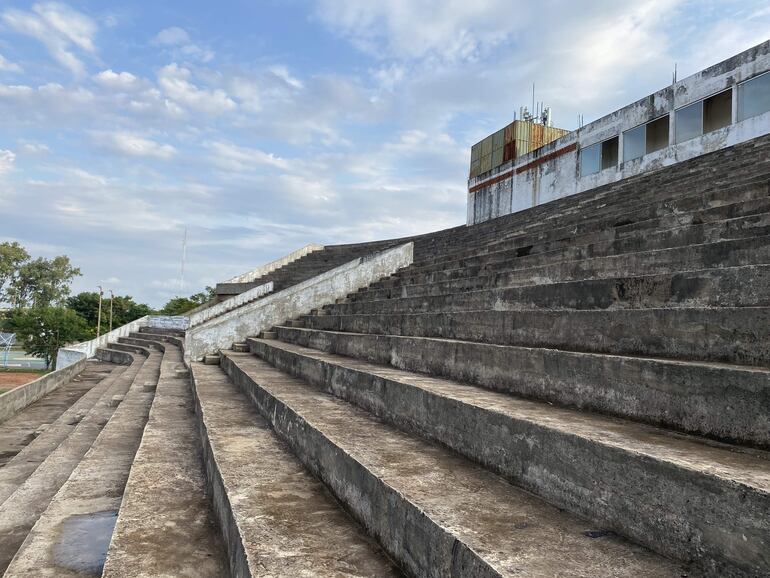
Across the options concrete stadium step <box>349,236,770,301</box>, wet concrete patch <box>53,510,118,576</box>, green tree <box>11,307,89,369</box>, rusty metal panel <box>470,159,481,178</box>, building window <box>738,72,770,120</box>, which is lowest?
green tree <box>11,307,89,369</box>

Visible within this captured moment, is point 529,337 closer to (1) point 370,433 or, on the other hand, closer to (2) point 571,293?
(2) point 571,293

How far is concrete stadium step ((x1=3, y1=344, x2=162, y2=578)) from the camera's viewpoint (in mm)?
2146

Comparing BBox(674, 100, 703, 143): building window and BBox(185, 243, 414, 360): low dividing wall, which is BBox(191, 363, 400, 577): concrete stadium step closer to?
BBox(185, 243, 414, 360): low dividing wall

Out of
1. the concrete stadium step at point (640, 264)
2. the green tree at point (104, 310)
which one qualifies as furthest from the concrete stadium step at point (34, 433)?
the green tree at point (104, 310)

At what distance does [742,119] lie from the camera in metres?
10.5

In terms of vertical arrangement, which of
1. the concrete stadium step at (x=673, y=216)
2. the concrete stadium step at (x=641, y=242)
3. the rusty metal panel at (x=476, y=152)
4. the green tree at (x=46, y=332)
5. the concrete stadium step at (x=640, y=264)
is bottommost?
the green tree at (x=46, y=332)

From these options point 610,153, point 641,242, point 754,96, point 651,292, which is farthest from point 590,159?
point 651,292

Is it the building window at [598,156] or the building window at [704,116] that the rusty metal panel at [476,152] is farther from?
the building window at [704,116]

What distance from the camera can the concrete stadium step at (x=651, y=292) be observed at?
209 centimetres

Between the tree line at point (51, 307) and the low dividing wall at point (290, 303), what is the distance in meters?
29.3

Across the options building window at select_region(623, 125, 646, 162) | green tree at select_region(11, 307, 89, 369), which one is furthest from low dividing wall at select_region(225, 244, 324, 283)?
green tree at select_region(11, 307, 89, 369)

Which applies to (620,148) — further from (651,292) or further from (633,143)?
(651,292)

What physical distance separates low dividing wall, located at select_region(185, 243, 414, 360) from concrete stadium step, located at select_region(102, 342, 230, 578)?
4019 mm

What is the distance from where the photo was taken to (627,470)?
1.41 m
